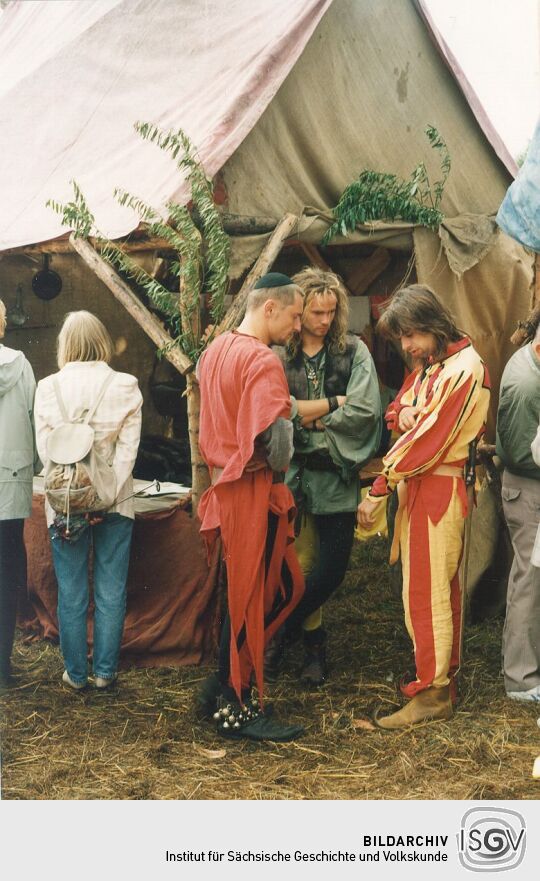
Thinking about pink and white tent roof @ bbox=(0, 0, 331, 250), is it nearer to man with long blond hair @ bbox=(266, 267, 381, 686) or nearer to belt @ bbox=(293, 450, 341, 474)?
man with long blond hair @ bbox=(266, 267, 381, 686)

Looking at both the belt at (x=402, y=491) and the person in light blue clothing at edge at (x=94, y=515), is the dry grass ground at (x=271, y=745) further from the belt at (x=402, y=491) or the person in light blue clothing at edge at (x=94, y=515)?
the belt at (x=402, y=491)

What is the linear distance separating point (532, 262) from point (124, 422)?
2.48 meters

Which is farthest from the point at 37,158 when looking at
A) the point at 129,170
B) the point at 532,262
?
the point at 532,262

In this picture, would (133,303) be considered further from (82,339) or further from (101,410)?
(101,410)

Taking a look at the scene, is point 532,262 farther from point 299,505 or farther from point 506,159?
point 299,505

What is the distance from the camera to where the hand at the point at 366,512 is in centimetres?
390

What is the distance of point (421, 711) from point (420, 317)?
161 cm

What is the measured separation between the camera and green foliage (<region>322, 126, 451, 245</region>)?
4.64 meters

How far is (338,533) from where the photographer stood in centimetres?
426

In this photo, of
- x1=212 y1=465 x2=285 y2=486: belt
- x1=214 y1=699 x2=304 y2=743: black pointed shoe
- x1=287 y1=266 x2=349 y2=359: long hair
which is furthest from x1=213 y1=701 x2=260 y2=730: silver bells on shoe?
x1=287 y1=266 x2=349 y2=359: long hair

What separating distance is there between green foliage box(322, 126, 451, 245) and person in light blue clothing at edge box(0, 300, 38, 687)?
1.59 m

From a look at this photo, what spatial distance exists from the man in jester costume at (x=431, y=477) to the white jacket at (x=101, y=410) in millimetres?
1063
